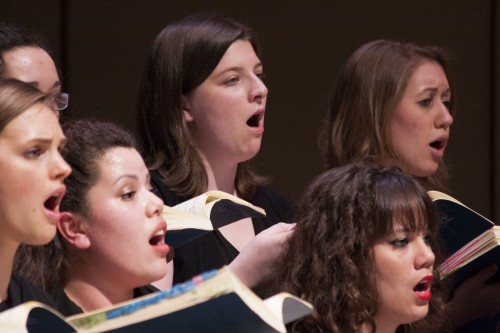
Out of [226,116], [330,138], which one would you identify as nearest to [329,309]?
[226,116]

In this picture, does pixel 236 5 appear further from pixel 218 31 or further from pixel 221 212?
pixel 221 212

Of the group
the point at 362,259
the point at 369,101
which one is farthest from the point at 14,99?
the point at 369,101

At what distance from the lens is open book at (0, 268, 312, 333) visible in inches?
44.6

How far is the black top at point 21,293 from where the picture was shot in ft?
4.55

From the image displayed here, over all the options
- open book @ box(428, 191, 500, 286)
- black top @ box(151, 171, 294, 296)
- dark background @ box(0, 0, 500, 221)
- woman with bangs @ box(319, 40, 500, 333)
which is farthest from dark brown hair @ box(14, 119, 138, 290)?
dark background @ box(0, 0, 500, 221)

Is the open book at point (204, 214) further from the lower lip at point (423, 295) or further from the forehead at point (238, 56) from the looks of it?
the forehead at point (238, 56)

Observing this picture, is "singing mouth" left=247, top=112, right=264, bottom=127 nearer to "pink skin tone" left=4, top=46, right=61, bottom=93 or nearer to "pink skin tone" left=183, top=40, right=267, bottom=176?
"pink skin tone" left=183, top=40, right=267, bottom=176

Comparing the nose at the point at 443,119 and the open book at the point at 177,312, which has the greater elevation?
the open book at the point at 177,312

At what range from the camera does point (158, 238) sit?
1.62m

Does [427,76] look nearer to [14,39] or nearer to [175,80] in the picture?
[175,80]

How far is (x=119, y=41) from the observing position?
9.48 ft

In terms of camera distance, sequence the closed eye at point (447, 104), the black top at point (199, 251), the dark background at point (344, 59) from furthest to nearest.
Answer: the dark background at point (344, 59) → the closed eye at point (447, 104) → the black top at point (199, 251)

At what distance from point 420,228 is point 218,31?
0.65 meters

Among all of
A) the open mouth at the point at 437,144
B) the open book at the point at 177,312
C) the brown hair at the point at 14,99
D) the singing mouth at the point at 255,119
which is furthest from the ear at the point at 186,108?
the open book at the point at 177,312
